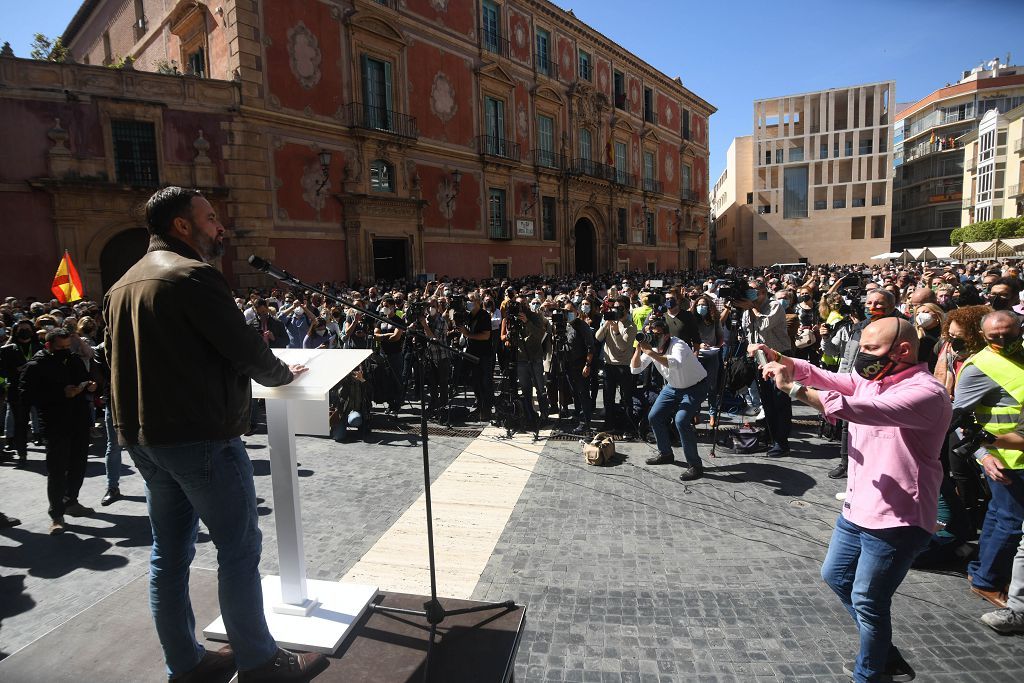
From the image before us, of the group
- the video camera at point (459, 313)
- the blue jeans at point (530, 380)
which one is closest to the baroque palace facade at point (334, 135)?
the video camera at point (459, 313)

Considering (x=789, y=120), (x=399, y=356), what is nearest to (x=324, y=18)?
(x=399, y=356)

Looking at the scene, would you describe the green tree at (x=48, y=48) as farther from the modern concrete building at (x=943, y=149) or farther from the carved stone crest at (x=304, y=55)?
the modern concrete building at (x=943, y=149)

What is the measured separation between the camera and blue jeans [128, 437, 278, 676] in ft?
7.36

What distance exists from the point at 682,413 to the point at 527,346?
286cm

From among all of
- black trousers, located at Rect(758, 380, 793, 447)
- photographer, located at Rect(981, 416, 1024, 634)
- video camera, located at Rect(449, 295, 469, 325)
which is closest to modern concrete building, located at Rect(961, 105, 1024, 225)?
black trousers, located at Rect(758, 380, 793, 447)

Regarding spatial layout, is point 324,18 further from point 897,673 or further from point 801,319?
point 897,673

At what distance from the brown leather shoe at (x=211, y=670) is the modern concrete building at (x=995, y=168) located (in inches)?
2356

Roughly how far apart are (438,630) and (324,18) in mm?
21104

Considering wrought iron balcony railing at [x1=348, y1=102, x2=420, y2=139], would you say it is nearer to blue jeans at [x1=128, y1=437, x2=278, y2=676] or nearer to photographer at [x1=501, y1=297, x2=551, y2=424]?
photographer at [x1=501, y1=297, x2=551, y2=424]

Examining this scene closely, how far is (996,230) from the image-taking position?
41.4 meters

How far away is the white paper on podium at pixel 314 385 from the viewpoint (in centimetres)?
268

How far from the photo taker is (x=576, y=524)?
5016 mm

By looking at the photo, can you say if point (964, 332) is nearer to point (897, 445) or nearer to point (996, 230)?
point (897, 445)

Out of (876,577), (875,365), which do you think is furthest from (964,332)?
(876,577)
